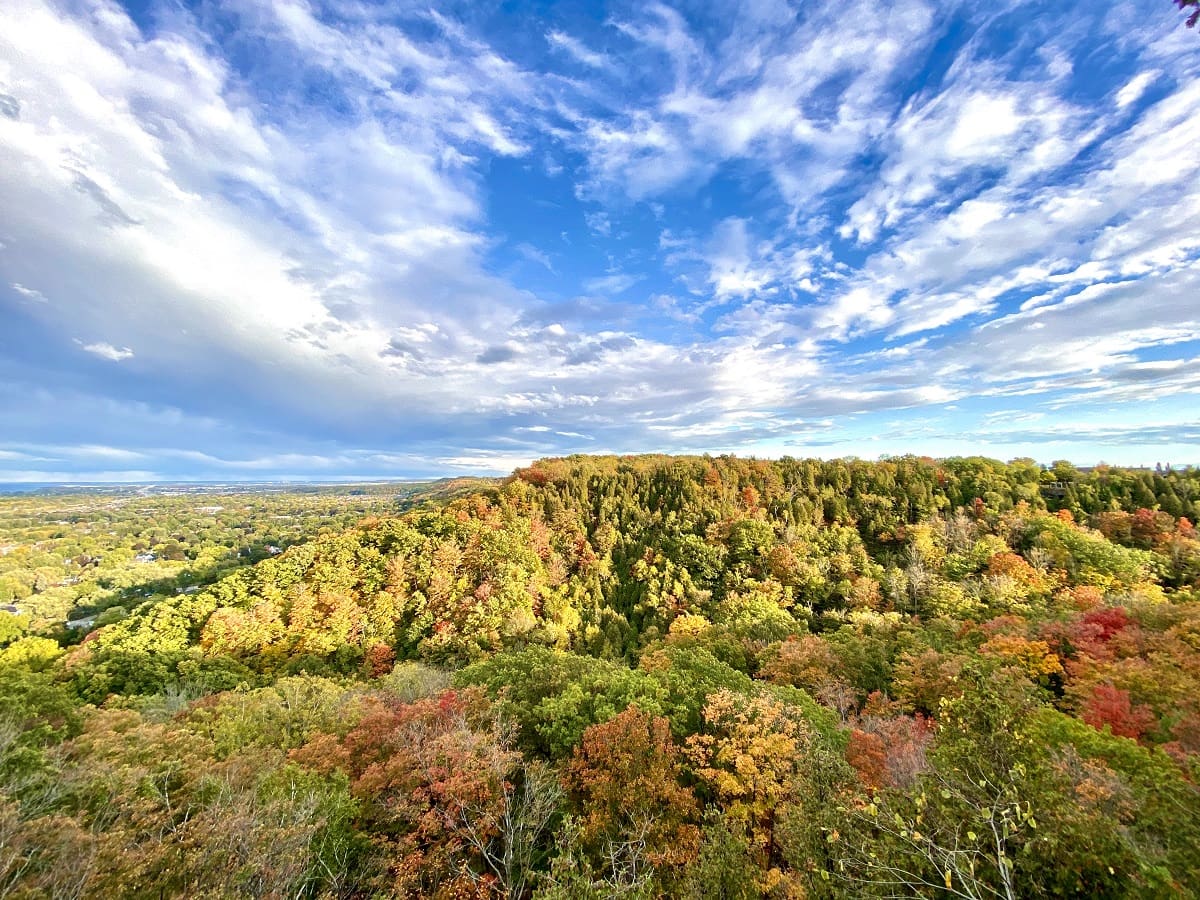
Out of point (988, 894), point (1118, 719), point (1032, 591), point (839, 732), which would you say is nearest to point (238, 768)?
point (988, 894)

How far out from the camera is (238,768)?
20.0 m

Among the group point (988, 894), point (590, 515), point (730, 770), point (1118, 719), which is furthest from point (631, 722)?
point (590, 515)

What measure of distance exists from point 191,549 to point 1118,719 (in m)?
138

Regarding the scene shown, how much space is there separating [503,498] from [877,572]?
72735 millimetres

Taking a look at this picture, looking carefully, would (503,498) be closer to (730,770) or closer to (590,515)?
(590,515)

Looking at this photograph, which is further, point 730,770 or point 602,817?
point 730,770

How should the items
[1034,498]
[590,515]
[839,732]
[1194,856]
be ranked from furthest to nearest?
[590,515] < [1034,498] < [839,732] < [1194,856]

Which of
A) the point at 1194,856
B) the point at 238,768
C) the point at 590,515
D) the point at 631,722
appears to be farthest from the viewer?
the point at 590,515

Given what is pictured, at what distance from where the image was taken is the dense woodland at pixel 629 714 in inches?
449

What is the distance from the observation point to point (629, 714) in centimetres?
2388

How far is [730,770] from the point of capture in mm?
24203

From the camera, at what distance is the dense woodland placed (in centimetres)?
1140

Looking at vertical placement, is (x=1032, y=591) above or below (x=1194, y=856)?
below

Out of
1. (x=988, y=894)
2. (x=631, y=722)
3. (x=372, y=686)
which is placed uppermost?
(x=988, y=894)
